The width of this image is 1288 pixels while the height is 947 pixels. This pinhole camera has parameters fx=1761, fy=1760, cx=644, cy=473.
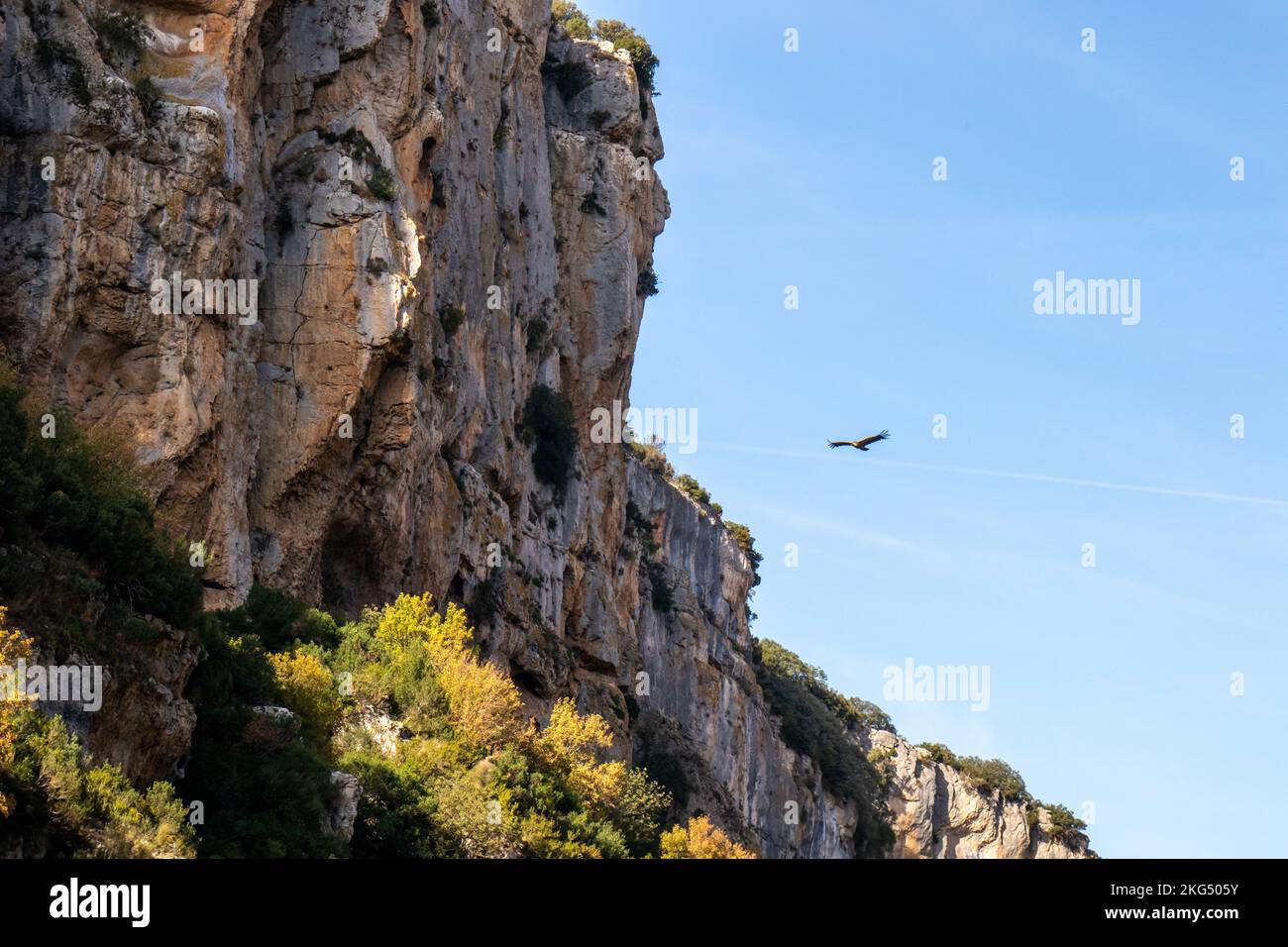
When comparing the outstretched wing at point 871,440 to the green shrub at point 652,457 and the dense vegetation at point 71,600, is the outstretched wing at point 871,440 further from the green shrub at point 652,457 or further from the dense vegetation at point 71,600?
the green shrub at point 652,457

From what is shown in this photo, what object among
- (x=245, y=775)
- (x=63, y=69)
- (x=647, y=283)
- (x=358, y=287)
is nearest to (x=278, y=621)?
(x=358, y=287)

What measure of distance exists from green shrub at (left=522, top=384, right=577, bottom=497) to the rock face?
713mm

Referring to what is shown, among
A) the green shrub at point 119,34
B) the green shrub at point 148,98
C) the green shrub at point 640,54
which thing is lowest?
the green shrub at point 148,98

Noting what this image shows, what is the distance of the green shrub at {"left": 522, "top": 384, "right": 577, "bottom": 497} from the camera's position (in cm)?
6034

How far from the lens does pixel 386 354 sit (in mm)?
42250

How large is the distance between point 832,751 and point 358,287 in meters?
55.4

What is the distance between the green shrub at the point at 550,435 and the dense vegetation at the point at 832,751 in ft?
98.9

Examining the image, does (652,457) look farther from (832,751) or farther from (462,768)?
(462,768)

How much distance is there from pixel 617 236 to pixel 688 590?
75.2 ft

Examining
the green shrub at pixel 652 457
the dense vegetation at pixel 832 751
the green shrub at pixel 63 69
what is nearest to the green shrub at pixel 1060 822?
the dense vegetation at pixel 832 751

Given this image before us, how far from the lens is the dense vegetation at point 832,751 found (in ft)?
291
